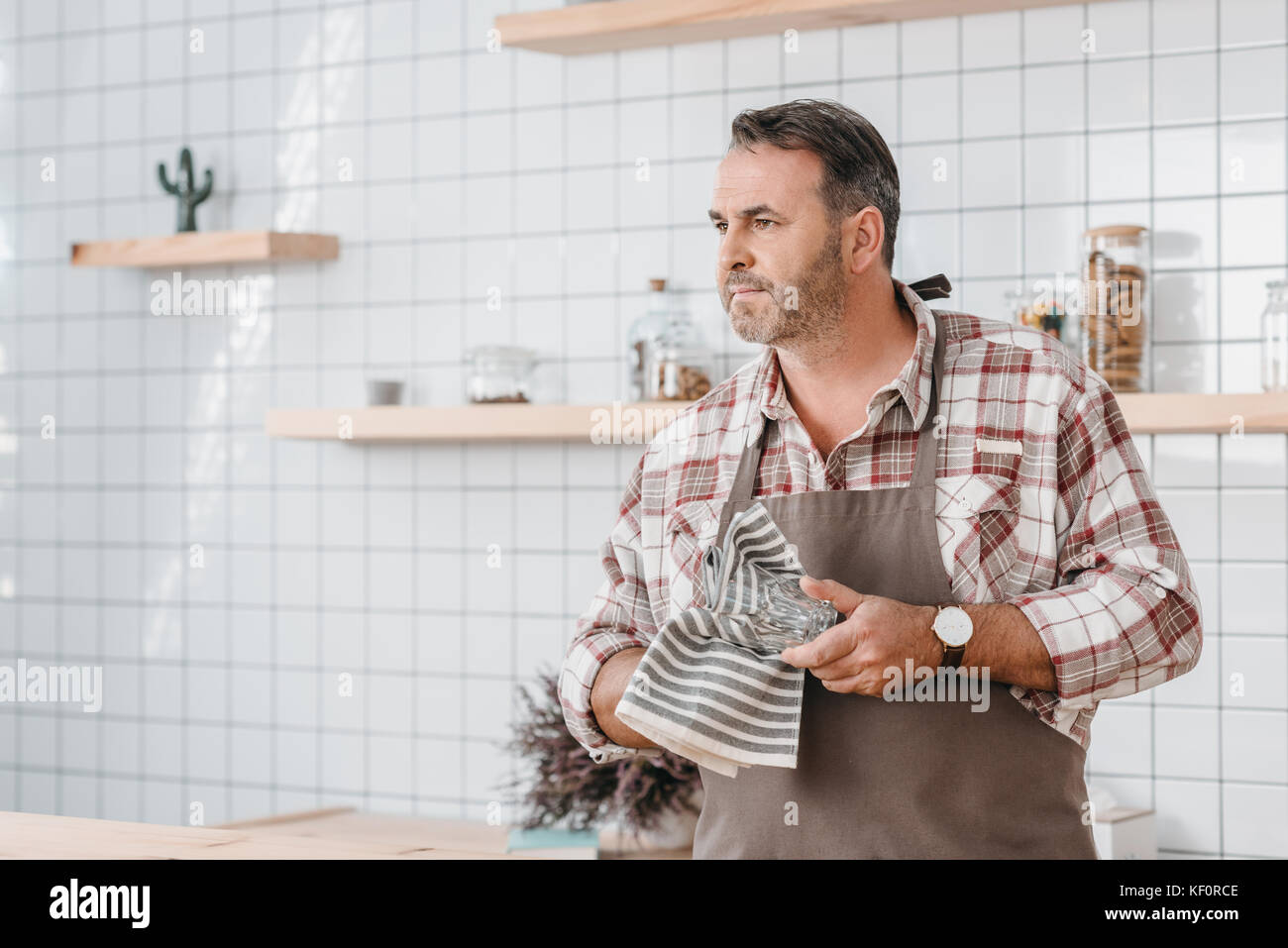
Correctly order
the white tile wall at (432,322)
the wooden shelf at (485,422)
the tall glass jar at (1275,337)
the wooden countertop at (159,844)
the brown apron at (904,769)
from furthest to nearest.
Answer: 1. the wooden shelf at (485,422)
2. the white tile wall at (432,322)
3. the tall glass jar at (1275,337)
4. the brown apron at (904,769)
5. the wooden countertop at (159,844)

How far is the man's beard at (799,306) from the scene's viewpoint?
1354mm

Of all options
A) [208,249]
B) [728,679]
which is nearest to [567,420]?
[208,249]

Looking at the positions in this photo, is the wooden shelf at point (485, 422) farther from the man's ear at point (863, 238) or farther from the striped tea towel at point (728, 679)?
the striped tea towel at point (728, 679)

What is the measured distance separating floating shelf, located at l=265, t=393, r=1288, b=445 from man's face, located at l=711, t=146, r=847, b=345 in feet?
2.77

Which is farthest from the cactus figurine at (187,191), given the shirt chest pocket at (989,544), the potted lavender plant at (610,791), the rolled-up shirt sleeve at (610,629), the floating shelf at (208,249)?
the shirt chest pocket at (989,544)

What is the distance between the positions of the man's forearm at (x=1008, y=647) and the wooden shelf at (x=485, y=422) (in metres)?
1.15

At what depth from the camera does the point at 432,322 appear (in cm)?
268

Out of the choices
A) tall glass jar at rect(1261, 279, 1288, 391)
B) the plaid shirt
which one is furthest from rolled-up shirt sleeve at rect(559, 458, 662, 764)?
tall glass jar at rect(1261, 279, 1288, 391)

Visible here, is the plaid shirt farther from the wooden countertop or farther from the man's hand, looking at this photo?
the wooden countertop

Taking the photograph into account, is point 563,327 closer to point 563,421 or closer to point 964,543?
point 563,421

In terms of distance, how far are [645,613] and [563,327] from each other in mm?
1221

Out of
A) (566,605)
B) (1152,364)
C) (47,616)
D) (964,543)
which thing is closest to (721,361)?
(566,605)
